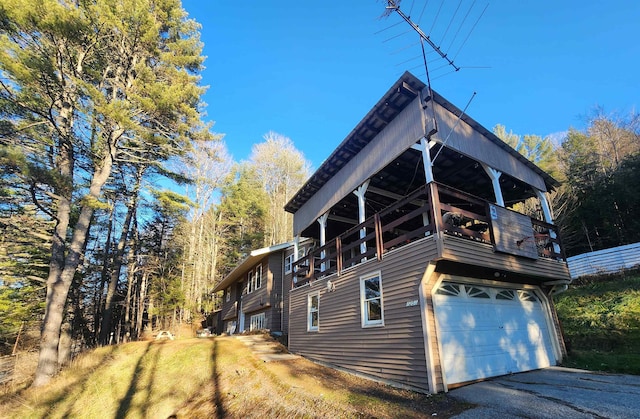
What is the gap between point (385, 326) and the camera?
24.4 ft

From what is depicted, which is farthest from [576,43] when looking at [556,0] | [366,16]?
[366,16]

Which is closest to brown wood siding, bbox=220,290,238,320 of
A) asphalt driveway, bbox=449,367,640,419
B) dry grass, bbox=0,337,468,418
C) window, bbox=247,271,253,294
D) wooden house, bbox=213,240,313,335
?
wooden house, bbox=213,240,313,335

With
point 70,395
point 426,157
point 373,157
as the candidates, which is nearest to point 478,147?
point 426,157

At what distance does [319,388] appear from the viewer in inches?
293

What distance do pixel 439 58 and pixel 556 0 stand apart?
481 centimetres

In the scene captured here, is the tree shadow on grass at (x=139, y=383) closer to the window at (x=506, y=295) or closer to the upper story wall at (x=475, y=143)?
the window at (x=506, y=295)

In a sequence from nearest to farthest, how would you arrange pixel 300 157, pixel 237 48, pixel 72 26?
pixel 72 26, pixel 237 48, pixel 300 157

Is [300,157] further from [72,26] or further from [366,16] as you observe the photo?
[366,16]

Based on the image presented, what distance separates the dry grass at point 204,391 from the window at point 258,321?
535cm

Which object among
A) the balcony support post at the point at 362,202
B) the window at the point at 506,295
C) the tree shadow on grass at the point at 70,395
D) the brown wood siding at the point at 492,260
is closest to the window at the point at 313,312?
the balcony support post at the point at 362,202

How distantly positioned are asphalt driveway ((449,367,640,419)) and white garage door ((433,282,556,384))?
336 millimetres

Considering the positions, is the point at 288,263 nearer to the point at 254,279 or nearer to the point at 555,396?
the point at 254,279

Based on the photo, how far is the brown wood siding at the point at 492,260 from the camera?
21.3ft

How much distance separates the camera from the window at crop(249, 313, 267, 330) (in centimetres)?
1798
